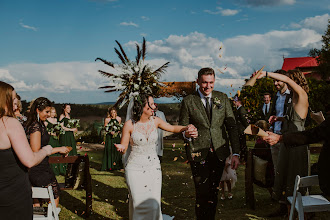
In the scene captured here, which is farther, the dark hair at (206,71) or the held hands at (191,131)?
the dark hair at (206,71)

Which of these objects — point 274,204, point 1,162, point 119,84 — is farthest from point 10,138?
point 274,204

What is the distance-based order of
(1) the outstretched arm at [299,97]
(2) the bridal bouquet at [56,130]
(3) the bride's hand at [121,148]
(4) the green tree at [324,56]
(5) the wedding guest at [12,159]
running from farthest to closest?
1. (4) the green tree at [324,56]
2. (2) the bridal bouquet at [56,130]
3. (1) the outstretched arm at [299,97]
4. (3) the bride's hand at [121,148]
5. (5) the wedding guest at [12,159]

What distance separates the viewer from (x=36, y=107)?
16.7 feet

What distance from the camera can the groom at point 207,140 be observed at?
4.64m

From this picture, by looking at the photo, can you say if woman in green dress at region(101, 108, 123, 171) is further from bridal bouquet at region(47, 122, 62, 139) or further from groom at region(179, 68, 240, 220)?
groom at region(179, 68, 240, 220)

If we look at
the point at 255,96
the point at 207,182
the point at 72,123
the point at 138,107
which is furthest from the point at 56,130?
the point at 255,96

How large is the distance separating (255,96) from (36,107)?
44.9 feet

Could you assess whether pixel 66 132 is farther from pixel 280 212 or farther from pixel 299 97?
pixel 299 97

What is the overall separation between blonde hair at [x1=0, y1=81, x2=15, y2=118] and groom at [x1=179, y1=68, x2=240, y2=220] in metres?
2.37

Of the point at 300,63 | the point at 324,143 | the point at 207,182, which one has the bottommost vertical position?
the point at 207,182

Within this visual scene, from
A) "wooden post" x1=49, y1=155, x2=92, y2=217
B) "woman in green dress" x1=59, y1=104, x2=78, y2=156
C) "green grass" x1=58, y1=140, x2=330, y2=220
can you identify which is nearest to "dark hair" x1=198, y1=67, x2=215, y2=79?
"green grass" x1=58, y1=140, x2=330, y2=220

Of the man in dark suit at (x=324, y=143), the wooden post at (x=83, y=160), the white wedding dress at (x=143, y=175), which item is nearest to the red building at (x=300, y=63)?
the wooden post at (x=83, y=160)

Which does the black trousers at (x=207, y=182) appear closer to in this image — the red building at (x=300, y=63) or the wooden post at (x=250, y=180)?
the wooden post at (x=250, y=180)

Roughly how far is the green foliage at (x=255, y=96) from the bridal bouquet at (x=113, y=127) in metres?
8.25
